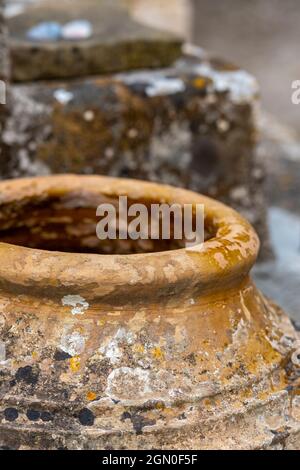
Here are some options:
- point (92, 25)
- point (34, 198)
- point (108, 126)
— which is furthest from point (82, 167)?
point (34, 198)

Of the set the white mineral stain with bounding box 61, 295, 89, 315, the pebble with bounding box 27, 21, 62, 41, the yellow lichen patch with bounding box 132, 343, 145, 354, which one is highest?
the pebble with bounding box 27, 21, 62, 41

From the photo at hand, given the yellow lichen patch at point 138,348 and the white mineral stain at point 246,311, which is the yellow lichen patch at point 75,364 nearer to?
the yellow lichen patch at point 138,348

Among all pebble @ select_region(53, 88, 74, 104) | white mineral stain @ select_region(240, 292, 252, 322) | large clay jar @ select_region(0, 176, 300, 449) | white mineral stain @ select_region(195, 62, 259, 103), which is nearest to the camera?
large clay jar @ select_region(0, 176, 300, 449)

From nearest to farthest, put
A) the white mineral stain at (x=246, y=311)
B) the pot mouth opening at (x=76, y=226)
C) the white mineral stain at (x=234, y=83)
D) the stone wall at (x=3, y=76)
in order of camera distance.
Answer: the white mineral stain at (x=246, y=311), the pot mouth opening at (x=76, y=226), the stone wall at (x=3, y=76), the white mineral stain at (x=234, y=83)

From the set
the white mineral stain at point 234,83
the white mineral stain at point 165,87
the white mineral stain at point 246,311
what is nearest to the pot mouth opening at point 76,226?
the white mineral stain at point 246,311

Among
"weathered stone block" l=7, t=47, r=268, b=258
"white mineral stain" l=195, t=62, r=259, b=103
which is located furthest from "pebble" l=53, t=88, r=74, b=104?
"white mineral stain" l=195, t=62, r=259, b=103

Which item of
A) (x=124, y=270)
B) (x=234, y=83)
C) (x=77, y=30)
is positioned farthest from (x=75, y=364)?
(x=77, y=30)

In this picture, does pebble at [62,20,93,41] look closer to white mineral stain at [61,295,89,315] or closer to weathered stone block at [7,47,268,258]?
weathered stone block at [7,47,268,258]
